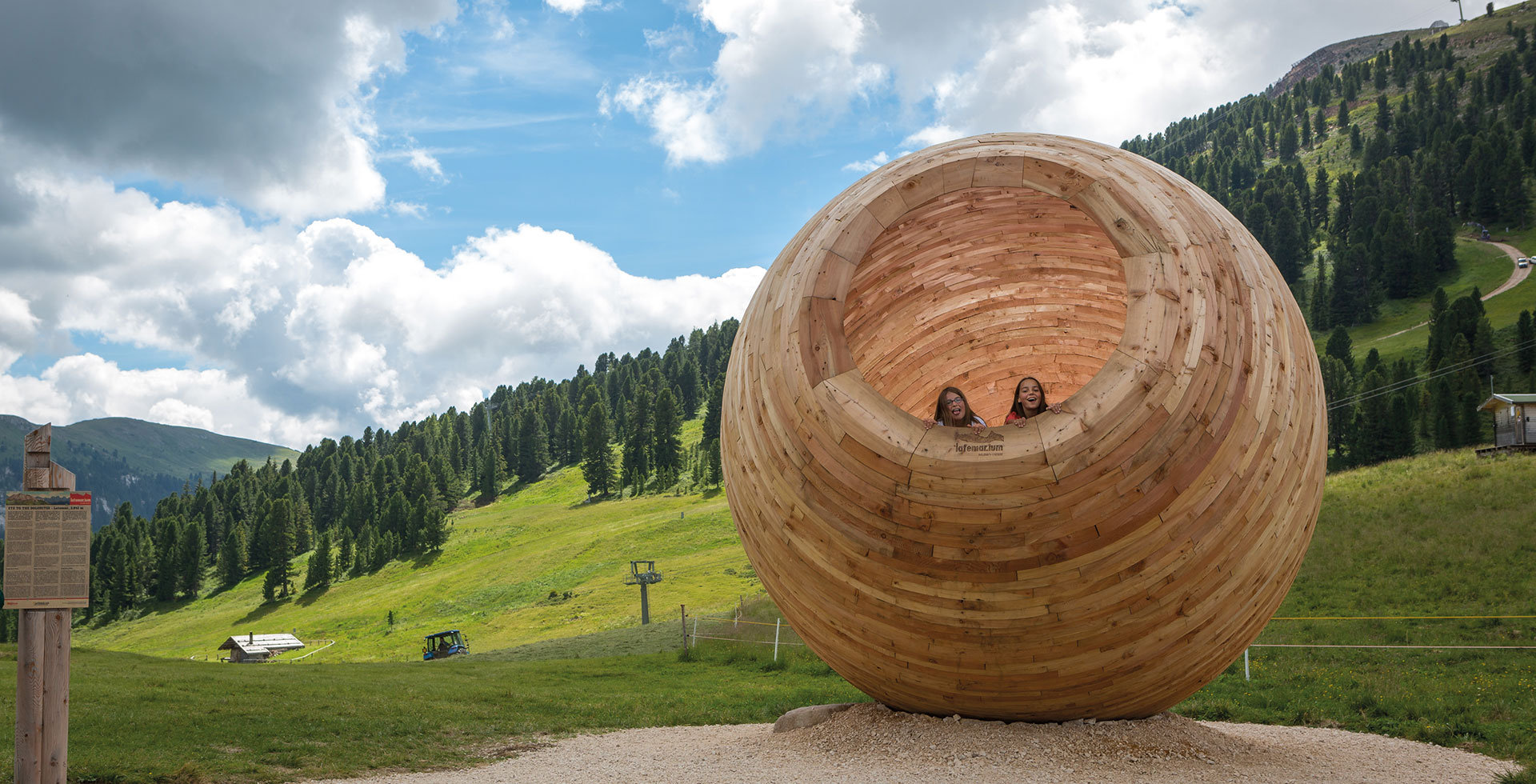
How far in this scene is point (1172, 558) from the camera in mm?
5051

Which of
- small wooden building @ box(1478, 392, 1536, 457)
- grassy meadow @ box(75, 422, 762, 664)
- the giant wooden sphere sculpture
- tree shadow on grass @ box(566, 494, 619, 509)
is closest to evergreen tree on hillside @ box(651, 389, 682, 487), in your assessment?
tree shadow on grass @ box(566, 494, 619, 509)

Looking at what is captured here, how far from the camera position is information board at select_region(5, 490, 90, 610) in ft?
24.6

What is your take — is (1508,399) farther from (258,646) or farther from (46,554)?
(258,646)

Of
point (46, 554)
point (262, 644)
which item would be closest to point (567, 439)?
point (262, 644)

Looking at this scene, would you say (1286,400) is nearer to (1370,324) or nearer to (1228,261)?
(1228,261)

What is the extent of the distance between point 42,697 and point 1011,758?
7.65 m

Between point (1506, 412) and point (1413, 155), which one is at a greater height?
point (1413, 155)

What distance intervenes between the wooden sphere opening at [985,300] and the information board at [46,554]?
22.2 ft

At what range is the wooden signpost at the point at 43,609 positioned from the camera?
297 inches

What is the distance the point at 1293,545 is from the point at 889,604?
270 centimetres

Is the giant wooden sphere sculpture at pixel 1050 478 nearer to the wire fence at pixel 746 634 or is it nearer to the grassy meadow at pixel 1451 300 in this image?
the wire fence at pixel 746 634

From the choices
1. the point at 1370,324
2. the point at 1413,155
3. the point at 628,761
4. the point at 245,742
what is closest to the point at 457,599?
the point at 245,742

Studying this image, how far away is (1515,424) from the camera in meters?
48.8

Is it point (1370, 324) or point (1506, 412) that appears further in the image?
point (1370, 324)
